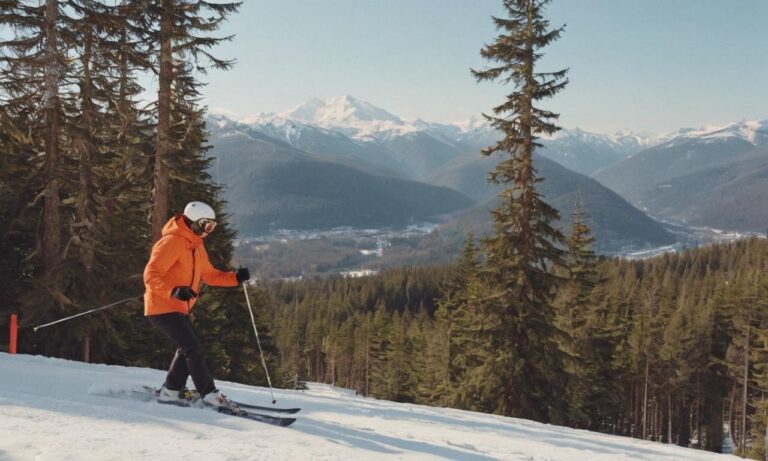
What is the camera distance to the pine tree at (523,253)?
17.4 meters

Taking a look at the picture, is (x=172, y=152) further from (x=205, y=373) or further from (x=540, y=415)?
(x=540, y=415)

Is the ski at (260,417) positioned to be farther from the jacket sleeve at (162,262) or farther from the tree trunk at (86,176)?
the tree trunk at (86,176)

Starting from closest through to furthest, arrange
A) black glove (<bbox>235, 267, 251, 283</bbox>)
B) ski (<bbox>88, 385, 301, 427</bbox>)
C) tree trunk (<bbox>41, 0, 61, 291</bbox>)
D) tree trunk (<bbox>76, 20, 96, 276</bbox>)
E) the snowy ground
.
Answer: the snowy ground
ski (<bbox>88, 385, 301, 427</bbox>)
black glove (<bbox>235, 267, 251, 283</bbox>)
tree trunk (<bbox>41, 0, 61, 291</bbox>)
tree trunk (<bbox>76, 20, 96, 276</bbox>)

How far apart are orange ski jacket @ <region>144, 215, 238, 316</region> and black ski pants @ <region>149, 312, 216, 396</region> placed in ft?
0.38

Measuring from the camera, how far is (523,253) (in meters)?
18.0

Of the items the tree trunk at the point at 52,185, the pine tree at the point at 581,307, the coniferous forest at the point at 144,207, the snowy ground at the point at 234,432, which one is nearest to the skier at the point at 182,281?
the snowy ground at the point at 234,432

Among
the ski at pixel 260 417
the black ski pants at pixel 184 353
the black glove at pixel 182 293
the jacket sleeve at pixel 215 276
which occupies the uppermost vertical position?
the jacket sleeve at pixel 215 276

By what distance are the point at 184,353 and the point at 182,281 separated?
3.26 feet

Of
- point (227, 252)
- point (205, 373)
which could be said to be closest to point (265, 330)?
point (227, 252)

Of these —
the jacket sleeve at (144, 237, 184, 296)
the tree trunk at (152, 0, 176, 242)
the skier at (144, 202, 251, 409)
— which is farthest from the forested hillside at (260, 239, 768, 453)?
the jacket sleeve at (144, 237, 184, 296)

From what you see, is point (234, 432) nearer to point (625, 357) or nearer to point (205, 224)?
point (205, 224)

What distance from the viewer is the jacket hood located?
5754 mm

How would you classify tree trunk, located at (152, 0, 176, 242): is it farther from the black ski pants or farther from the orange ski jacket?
the orange ski jacket

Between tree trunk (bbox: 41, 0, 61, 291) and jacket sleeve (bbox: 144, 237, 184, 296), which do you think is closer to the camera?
jacket sleeve (bbox: 144, 237, 184, 296)
